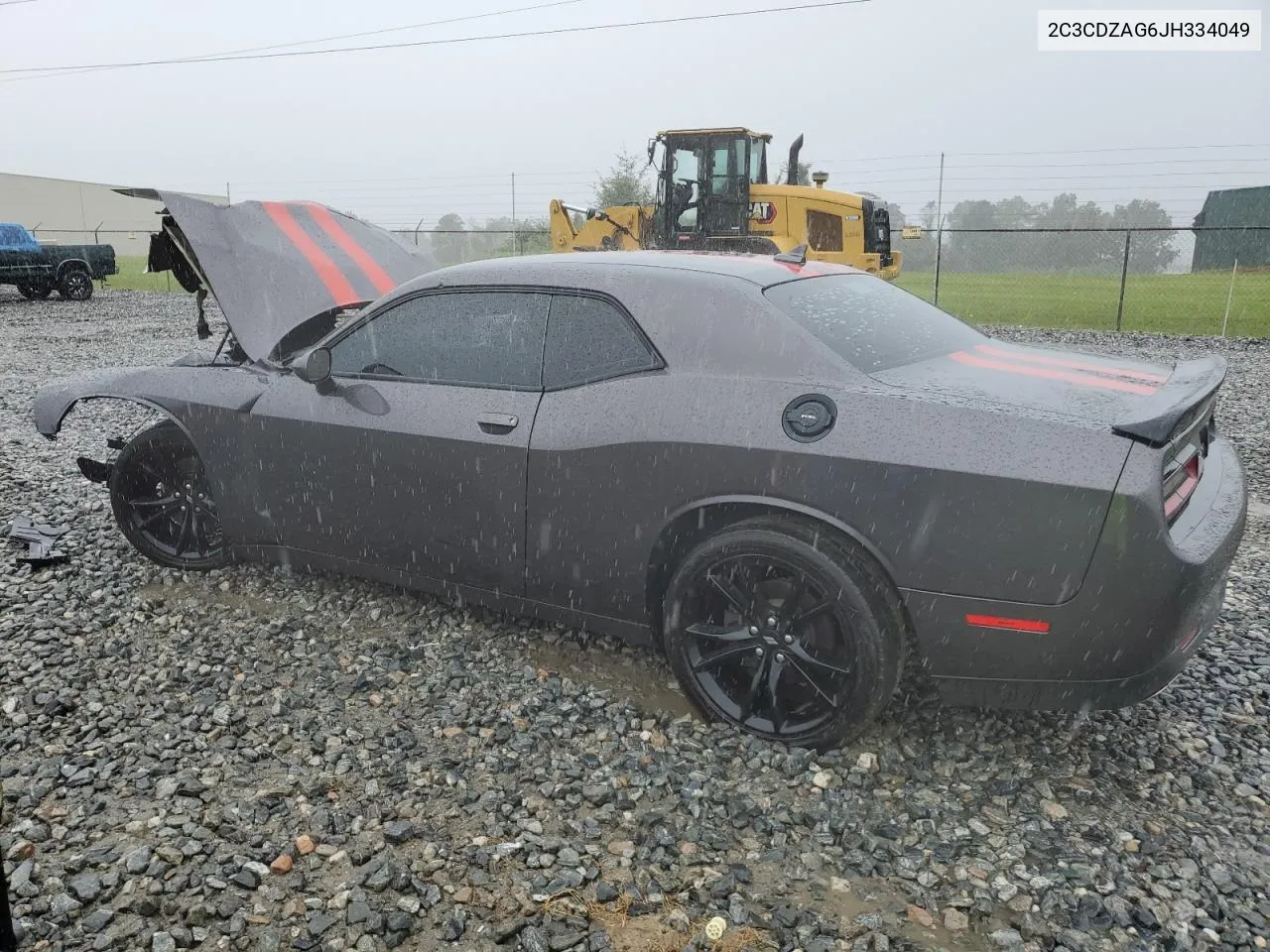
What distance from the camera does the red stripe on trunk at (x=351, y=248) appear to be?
5148 millimetres

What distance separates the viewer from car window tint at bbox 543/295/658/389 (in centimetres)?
323

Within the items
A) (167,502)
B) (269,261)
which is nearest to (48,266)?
(269,261)

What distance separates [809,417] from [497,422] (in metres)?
1.17

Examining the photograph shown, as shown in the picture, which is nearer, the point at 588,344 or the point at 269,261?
the point at 588,344

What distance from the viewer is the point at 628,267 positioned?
11.0ft

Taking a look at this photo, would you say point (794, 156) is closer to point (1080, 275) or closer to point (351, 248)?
point (351, 248)

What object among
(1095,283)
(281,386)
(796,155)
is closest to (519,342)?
(281,386)

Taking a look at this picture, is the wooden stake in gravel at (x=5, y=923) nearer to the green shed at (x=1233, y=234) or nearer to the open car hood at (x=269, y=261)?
the open car hood at (x=269, y=261)

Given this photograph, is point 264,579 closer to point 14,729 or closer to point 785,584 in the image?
point 14,729

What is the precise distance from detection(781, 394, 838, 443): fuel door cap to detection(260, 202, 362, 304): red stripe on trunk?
2.86 metres

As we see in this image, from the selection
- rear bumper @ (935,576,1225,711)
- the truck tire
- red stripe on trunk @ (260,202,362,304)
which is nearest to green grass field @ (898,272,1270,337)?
red stripe on trunk @ (260,202,362,304)

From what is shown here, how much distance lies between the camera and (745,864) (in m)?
2.52

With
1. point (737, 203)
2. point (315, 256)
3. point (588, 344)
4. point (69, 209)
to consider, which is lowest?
point (588, 344)

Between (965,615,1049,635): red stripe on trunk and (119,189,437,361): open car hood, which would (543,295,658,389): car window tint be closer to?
(965,615,1049,635): red stripe on trunk
